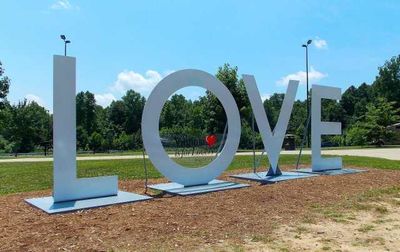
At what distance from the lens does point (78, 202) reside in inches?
316

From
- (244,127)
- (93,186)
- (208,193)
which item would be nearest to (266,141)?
(208,193)

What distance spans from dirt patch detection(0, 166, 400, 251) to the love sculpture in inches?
24.2

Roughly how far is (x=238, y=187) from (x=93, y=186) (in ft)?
11.7

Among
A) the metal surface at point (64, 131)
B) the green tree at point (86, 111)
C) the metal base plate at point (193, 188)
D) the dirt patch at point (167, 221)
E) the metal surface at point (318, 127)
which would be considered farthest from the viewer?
the green tree at point (86, 111)

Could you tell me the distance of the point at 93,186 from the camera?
8.61 metres

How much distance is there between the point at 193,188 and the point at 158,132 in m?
1.67

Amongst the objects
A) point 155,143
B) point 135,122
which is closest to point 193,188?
point 155,143

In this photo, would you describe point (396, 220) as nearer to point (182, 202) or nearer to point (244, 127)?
point (182, 202)

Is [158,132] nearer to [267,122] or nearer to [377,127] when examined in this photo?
[267,122]

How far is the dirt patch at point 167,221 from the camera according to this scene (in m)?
5.37

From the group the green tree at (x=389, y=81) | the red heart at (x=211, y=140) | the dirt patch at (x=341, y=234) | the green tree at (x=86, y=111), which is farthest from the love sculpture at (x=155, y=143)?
the green tree at (x=389, y=81)

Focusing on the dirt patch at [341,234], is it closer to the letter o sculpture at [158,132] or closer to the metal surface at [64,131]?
the letter o sculpture at [158,132]

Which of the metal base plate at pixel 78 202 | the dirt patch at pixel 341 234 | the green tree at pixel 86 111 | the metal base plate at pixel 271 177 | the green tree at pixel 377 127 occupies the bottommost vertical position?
the dirt patch at pixel 341 234

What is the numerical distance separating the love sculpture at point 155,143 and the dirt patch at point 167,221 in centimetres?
62
